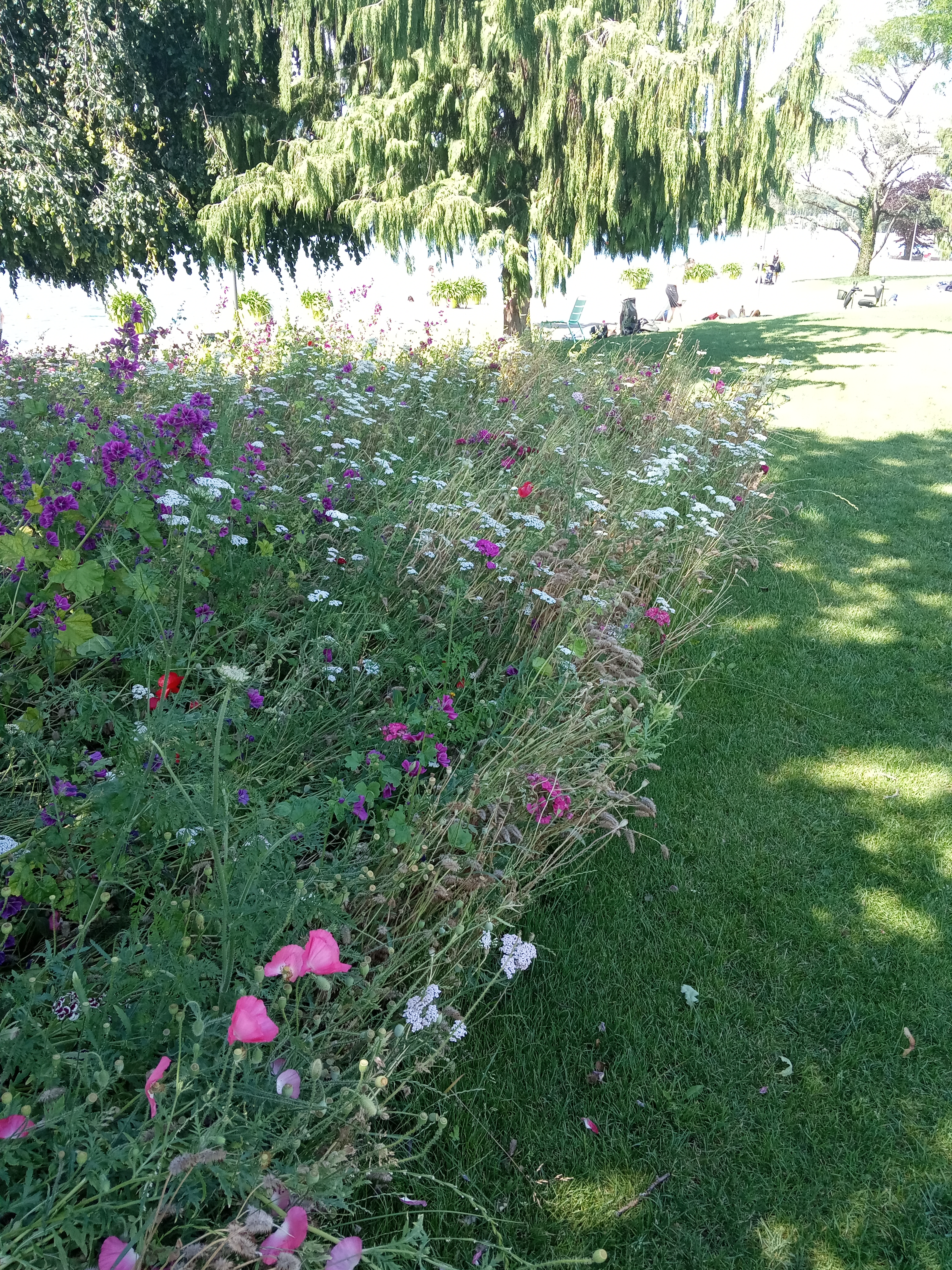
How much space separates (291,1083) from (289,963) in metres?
0.24

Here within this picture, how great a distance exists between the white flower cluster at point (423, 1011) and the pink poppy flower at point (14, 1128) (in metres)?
0.65

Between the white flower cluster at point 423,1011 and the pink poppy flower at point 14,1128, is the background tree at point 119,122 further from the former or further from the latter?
the pink poppy flower at point 14,1128

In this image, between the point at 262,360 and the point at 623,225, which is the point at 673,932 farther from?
the point at 623,225

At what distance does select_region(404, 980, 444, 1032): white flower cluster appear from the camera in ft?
4.93

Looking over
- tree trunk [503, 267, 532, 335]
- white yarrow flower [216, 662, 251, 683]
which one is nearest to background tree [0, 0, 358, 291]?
tree trunk [503, 267, 532, 335]

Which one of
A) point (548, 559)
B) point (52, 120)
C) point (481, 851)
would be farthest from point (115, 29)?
point (481, 851)

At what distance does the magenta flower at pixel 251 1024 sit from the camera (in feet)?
Result: 3.16

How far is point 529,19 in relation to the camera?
880cm

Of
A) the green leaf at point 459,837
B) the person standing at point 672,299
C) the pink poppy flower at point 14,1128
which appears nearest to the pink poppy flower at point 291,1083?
the pink poppy flower at point 14,1128

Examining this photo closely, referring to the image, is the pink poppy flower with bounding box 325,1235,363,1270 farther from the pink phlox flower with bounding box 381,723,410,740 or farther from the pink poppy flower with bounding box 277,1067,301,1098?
the pink phlox flower with bounding box 381,723,410,740

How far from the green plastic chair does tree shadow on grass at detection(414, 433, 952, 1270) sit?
1290 cm

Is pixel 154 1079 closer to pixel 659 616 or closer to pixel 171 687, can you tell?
pixel 171 687

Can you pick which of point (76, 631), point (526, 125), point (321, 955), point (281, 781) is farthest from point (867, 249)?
point (321, 955)

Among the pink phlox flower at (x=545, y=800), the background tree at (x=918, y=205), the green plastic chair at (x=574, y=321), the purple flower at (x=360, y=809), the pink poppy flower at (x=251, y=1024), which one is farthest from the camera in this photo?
the background tree at (x=918, y=205)
